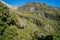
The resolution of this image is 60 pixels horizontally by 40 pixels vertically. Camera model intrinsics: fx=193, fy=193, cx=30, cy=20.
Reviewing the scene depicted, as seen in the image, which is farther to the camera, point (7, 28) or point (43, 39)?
point (43, 39)

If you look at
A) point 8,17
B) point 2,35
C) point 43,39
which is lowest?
point 43,39

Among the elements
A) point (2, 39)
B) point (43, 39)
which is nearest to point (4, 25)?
point (2, 39)

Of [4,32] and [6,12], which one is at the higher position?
[6,12]

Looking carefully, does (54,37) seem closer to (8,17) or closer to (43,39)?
(43,39)

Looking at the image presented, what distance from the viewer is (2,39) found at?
4341 centimetres

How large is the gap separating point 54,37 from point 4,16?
3172cm

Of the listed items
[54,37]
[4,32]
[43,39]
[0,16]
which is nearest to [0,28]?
[4,32]

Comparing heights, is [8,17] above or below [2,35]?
above

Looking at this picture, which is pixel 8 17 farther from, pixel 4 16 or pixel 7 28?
pixel 7 28

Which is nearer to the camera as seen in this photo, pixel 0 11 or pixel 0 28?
pixel 0 28

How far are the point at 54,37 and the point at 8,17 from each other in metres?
29.8

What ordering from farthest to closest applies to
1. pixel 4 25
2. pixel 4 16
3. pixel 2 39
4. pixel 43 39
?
pixel 43 39, pixel 4 16, pixel 4 25, pixel 2 39

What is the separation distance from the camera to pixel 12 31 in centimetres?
4788

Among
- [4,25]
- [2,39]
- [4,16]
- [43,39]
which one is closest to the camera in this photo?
[2,39]
